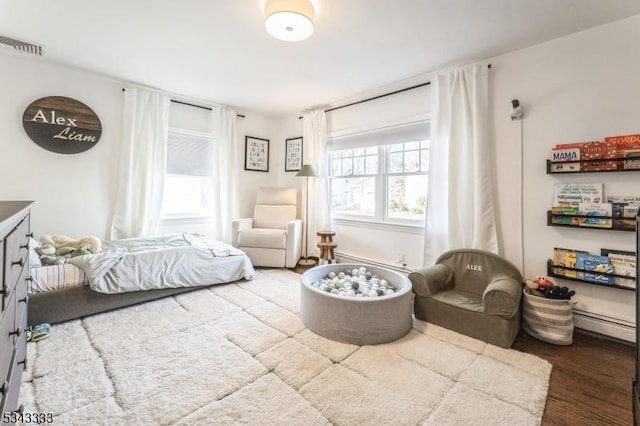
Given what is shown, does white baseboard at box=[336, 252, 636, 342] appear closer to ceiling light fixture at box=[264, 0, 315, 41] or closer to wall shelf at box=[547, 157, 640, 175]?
wall shelf at box=[547, 157, 640, 175]

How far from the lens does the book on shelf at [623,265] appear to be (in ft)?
6.54

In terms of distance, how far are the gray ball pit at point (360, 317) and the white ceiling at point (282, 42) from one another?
2009 mm

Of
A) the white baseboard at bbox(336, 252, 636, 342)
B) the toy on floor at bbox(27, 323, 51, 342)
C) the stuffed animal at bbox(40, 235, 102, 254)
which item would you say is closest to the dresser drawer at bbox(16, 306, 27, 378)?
the toy on floor at bbox(27, 323, 51, 342)

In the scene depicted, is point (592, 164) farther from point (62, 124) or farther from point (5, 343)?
point (62, 124)

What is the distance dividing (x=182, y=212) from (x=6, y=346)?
3290 millimetres

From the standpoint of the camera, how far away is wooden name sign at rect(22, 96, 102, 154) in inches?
116

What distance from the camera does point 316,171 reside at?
4.13 metres

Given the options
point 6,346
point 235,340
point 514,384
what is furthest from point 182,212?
point 514,384

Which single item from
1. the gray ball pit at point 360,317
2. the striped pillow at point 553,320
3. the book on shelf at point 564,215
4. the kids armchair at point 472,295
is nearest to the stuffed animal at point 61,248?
the gray ball pit at point 360,317

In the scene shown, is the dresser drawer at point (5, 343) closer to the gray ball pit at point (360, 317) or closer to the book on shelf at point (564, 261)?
the gray ball pit at point (360, 317)

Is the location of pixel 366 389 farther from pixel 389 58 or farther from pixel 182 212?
pixel 182 212

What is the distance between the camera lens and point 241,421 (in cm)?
130

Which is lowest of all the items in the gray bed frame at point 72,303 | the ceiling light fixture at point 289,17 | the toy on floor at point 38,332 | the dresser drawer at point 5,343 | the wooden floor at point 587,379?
the wooden floor at point 587,379

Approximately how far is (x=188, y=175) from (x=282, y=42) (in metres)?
2.46
